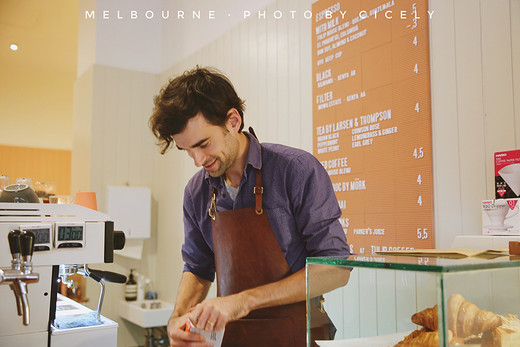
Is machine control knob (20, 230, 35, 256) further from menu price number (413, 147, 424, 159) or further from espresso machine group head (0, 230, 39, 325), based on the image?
menu price number (413, 147, 424, 159)

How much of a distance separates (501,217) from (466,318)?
3.47 ft

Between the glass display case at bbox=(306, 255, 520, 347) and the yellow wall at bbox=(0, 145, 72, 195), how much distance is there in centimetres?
847

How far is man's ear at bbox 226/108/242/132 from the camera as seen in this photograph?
1698 millimetres

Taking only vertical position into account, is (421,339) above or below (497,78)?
below

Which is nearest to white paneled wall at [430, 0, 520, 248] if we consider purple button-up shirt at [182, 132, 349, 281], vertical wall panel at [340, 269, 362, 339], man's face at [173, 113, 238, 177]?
purple button-up shirt at [182, 132, 349, 281]

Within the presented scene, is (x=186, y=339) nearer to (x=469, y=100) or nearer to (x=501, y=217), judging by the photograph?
(x=501, y=217)

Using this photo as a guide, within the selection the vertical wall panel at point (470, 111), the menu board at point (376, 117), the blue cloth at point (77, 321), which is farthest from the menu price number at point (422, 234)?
the blue cloth at point (77, 321)

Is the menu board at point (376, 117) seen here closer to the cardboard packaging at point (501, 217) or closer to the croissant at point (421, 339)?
the cardboard packaging at point (501, 217)

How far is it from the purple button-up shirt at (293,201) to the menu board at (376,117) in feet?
2.44

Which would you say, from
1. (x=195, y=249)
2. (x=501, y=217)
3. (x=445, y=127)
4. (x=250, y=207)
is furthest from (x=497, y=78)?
(x=195, y=249)

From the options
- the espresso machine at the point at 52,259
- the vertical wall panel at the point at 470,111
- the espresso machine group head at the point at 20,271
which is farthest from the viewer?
the vertical wall panel at the point at 470,111

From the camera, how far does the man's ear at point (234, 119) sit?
1.70 meters

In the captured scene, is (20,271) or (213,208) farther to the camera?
(213,208)

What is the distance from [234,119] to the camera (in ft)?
5.64
